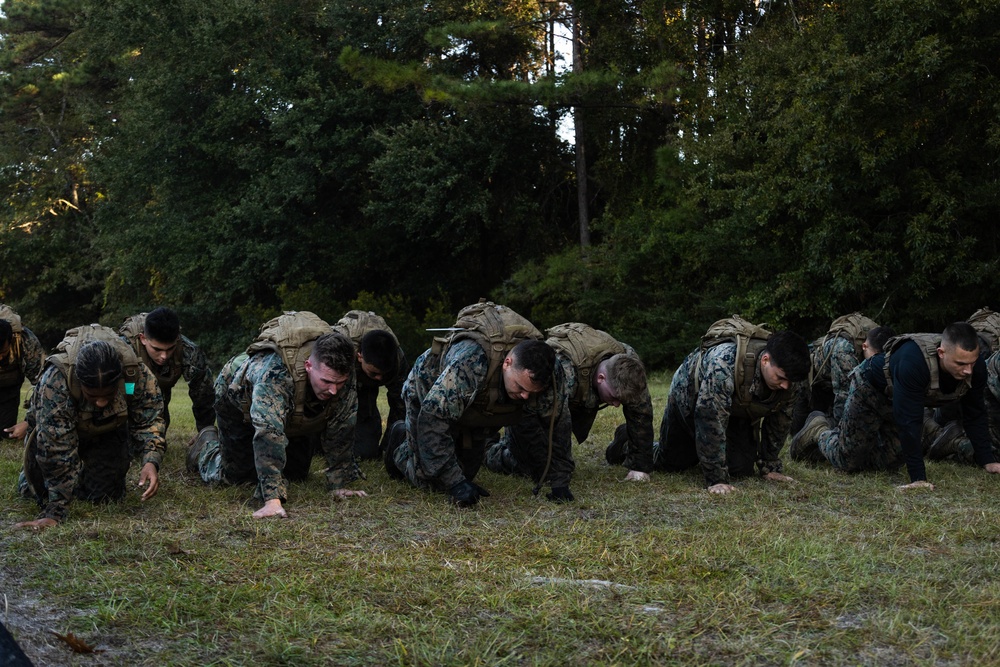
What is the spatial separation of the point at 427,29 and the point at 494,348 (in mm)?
21894

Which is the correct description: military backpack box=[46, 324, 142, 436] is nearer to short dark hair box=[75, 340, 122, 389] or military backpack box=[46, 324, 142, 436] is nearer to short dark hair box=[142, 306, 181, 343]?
short dark hair box=[75, 340, 122, 389]

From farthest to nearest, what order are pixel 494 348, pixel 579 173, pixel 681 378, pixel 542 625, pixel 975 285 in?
1. pixel 579 173
2. pixel 975 285
3. pixel 681 378
4. pixel 494 348
5. pixel 542 625

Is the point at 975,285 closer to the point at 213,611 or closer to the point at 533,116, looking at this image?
the point at 533,116

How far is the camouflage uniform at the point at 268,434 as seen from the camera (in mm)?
6582

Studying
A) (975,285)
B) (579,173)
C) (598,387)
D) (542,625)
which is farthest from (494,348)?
(579,173)

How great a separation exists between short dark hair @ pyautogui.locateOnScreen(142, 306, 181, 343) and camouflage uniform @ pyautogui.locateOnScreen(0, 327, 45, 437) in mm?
1771

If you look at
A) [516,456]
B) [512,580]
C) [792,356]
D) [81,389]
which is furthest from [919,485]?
[81,389]

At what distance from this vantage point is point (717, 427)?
24.8ft

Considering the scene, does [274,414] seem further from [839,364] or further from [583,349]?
[839,364]


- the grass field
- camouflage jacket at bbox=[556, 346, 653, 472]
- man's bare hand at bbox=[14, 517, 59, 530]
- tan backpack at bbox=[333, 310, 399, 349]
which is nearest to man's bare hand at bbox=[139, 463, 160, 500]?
the grass field

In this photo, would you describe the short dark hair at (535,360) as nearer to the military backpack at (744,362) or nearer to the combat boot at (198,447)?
the military backpack at (744,362)

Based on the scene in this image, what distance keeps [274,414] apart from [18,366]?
4342 mm

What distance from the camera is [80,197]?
3834cm

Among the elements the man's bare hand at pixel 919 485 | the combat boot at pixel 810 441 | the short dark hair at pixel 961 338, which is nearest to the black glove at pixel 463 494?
the man's bare hand at pixel 919 485
